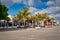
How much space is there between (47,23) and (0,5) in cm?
8744

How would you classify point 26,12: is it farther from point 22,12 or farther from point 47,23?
point 47,23

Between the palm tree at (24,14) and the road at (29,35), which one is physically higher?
the palm tree at (24,14)

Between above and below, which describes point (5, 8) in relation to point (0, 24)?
above

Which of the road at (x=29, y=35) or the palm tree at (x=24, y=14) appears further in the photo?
the palm tree at (x=24, y=14)

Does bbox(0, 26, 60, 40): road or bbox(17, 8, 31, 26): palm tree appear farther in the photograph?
bbox(17, 8, 31, 26): palm tree

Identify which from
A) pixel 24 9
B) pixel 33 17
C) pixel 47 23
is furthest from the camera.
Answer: pixel 47 23

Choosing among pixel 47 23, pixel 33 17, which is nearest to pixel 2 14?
pixel 33 17

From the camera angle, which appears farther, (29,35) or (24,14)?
(24,14)

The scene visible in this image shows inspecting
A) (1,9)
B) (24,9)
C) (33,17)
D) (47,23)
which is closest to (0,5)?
(1,9)

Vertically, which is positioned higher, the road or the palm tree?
the palm tree

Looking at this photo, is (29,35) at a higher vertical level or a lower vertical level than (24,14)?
lower

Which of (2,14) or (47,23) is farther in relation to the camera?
(47,23)

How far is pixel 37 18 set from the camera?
91188 mm

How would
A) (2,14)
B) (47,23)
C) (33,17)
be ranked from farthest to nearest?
(47,23) → (33,17) → (2,14)
